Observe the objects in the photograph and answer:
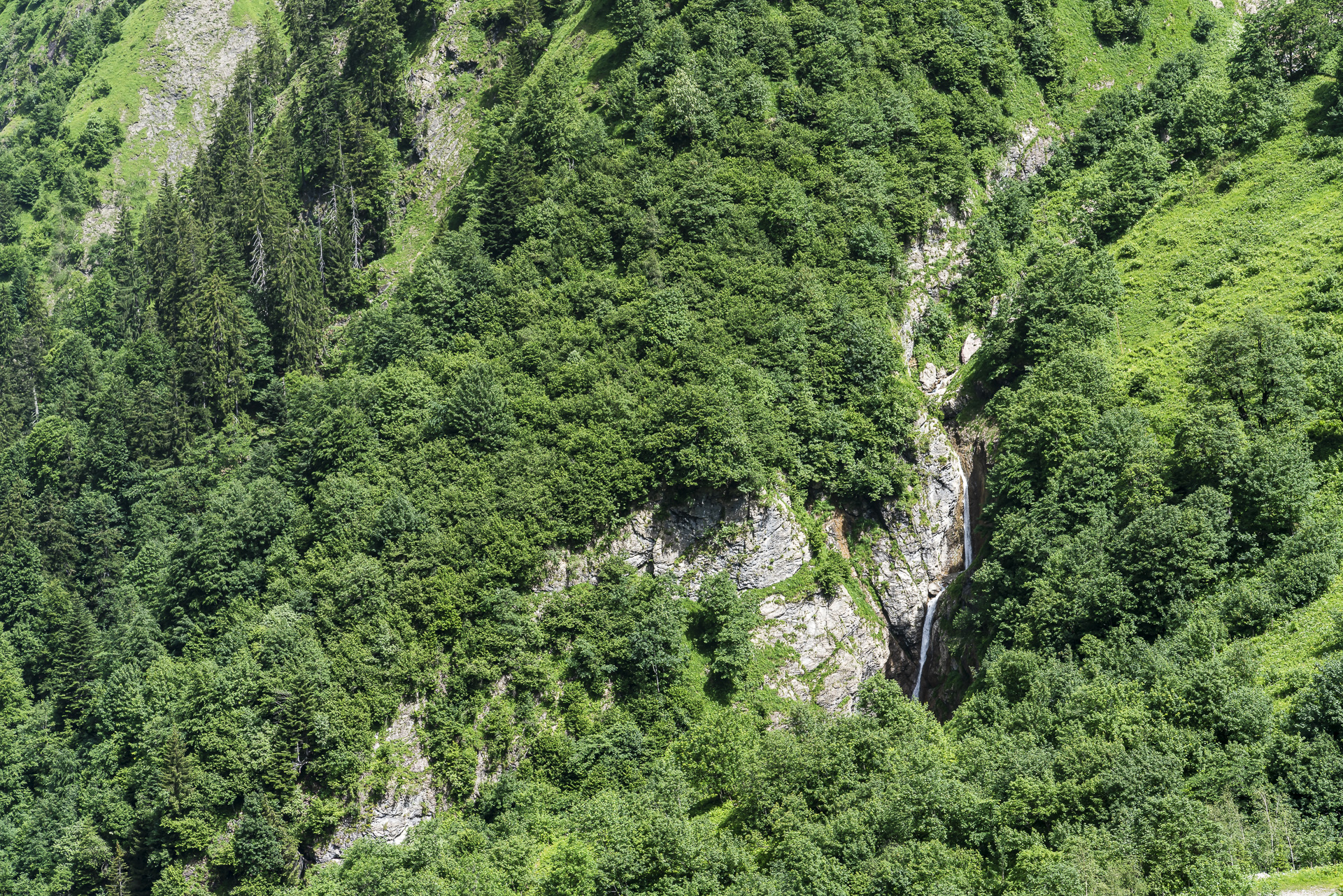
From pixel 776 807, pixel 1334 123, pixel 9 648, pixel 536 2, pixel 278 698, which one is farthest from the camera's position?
pixel 536 2

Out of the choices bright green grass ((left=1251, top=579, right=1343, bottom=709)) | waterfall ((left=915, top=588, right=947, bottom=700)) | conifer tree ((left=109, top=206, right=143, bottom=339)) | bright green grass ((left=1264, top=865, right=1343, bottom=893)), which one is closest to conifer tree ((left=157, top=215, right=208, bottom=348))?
conifer tree ((left=109, top=206, right=143, bottom=339))

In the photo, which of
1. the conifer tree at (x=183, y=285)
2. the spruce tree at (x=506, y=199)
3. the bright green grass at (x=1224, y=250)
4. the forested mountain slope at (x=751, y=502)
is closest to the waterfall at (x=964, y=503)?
the forested mountain slope at (x=751, y=502)

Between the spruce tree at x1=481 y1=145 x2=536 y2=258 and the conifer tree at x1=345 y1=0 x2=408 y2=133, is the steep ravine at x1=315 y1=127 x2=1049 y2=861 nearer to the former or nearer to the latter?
the spruce tree at x1=481 y1=145 x2=536 y2=258

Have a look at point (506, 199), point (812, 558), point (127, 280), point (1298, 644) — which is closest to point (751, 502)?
point (812, 558)

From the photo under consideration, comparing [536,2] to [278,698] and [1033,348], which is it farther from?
[278,698]

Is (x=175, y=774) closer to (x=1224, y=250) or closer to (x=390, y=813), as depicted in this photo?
(x=390, y=813)

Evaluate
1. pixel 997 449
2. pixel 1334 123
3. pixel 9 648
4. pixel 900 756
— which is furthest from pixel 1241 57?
pixel 9 648
